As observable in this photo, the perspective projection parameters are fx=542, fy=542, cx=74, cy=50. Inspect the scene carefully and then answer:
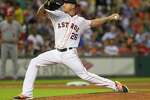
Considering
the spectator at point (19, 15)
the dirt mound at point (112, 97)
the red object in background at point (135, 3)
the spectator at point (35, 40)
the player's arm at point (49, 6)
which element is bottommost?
the dirt mound at point (112, 97)

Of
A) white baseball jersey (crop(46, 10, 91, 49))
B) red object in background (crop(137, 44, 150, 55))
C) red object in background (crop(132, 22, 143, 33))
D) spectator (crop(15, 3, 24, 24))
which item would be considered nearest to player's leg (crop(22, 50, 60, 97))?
white baseball jersey (crop(46, 10, 91, 49))

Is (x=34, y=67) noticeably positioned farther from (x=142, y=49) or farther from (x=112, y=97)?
(x=142, y=49)

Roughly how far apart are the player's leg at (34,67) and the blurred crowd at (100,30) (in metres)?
9.56

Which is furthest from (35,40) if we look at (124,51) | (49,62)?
(49,62)

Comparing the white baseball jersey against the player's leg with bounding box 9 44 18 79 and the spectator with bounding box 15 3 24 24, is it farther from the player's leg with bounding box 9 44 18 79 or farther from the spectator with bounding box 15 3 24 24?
the spectator with bounding box 15 3 24 24

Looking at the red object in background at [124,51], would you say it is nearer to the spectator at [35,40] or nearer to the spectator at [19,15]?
the spectator at [35,40]

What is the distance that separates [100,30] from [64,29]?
12.2 meters

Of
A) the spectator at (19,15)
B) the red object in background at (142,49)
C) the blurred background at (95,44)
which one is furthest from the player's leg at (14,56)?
the red object in background at (142,49)

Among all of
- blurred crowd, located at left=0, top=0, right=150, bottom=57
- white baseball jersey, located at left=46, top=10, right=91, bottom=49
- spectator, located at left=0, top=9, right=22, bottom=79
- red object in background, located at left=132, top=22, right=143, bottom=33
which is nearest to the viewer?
white baseball jersey, located at left=46, top=10, right=91, bottom=49

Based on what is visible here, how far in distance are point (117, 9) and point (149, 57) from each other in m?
3.57

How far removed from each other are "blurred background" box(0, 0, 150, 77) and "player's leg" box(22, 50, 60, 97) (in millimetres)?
9699

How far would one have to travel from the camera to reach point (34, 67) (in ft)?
35.8

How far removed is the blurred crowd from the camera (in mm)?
21250

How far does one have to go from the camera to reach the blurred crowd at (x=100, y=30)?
69.7ft
